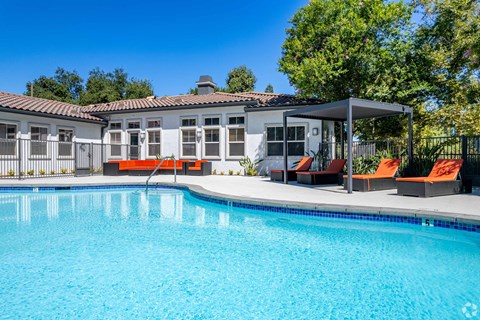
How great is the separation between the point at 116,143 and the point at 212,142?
6.37 metres

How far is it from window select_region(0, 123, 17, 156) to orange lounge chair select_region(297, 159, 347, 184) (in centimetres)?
1314

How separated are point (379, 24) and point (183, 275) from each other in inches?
550

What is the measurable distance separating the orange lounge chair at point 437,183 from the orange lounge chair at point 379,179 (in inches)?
37.3

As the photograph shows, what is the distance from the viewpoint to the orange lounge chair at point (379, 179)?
29.3 ft

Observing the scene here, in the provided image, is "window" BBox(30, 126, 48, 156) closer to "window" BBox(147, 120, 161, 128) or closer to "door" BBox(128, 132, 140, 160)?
"door" BBox(128, 132, 140, 160)

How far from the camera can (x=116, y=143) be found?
62.7 feet

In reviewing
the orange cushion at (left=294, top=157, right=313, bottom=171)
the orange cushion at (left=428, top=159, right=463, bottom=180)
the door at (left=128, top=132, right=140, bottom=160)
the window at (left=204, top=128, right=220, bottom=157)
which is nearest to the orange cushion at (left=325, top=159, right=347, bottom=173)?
the orange cushion at (left=294, top=157, right=313, bottom=171)

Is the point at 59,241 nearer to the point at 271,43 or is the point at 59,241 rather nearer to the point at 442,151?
the point at 442,151

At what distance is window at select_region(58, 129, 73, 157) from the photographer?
16828 millimetres

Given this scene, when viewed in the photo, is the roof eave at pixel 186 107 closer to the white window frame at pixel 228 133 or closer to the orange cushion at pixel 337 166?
the white window frame at pixel 228 133

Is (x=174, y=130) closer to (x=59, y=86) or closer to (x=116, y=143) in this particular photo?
(x=116, y=143)

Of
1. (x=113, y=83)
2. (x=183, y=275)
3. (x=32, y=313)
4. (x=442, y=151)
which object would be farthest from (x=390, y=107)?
(x=113, y=83)

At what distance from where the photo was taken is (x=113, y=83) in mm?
42406

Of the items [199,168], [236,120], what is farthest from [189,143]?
[236,120]
